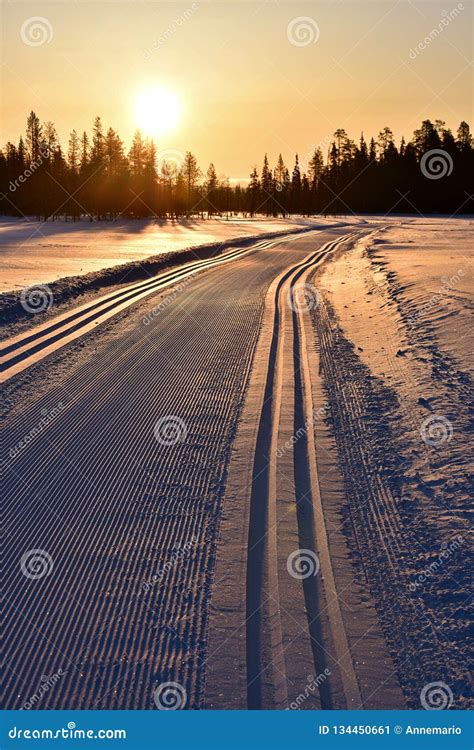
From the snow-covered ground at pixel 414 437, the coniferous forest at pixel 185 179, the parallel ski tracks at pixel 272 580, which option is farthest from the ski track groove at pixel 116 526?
the coniferous forest at pixel 185 179

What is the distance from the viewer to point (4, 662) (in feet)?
12.9

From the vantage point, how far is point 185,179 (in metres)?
121

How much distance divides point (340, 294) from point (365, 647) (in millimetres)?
15082

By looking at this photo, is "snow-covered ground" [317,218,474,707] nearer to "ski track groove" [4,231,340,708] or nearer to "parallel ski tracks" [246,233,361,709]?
"parallel ski tracks" [246,233,361,709]

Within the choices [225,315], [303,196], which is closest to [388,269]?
[225,315]

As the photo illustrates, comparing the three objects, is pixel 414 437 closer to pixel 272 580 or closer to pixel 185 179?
pixel 272 580

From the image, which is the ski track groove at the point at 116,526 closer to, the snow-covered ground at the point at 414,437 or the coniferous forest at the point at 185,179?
the snow-covered ground at the point at 414,437

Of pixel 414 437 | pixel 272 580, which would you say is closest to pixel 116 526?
pixel 272 580

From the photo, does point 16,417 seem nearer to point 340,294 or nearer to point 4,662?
point 4,662

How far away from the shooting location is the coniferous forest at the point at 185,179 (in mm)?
87500

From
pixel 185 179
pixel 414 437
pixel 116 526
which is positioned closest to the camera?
pixel 116 526

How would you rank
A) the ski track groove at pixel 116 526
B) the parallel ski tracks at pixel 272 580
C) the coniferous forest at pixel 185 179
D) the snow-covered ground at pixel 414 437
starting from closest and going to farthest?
the parallel ski tracks at pixel 272 580 < the ski track groove at pixel 116 526 < the snow-covered ground at pixel 414 437 < the coniferous forest at pixel 185 179

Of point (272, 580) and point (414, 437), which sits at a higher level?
point (414, 437)

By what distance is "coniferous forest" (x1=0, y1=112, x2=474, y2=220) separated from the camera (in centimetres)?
8750
